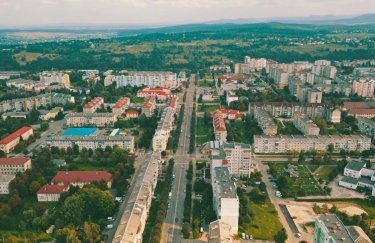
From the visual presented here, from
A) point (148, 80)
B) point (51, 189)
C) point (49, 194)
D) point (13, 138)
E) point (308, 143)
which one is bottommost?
point (49, 194)

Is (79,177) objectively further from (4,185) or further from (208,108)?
(208,108)

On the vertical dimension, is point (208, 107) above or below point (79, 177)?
above

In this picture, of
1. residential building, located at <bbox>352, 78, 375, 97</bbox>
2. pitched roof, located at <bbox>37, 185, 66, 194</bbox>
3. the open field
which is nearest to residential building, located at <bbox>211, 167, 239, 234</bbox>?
pitched roof, located at <bbox>37, 185, 66, 194</bbox>

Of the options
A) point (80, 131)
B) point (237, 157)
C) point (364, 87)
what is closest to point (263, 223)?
point (237, 157)

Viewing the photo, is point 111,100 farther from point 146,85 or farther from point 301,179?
point 301,179

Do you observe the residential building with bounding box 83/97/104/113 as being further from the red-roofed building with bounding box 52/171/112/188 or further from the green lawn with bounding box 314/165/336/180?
the green lawn with bounding box 314/165/336/180

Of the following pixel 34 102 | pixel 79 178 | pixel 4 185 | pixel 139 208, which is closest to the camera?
pixel 139 208

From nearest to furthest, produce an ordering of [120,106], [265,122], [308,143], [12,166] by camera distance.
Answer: [12,166]
[308,143]
[265,122]
[120,106]

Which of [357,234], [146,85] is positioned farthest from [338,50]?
[357,234]

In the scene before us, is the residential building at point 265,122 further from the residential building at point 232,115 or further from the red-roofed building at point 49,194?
the red-roofed building at point 49,194
